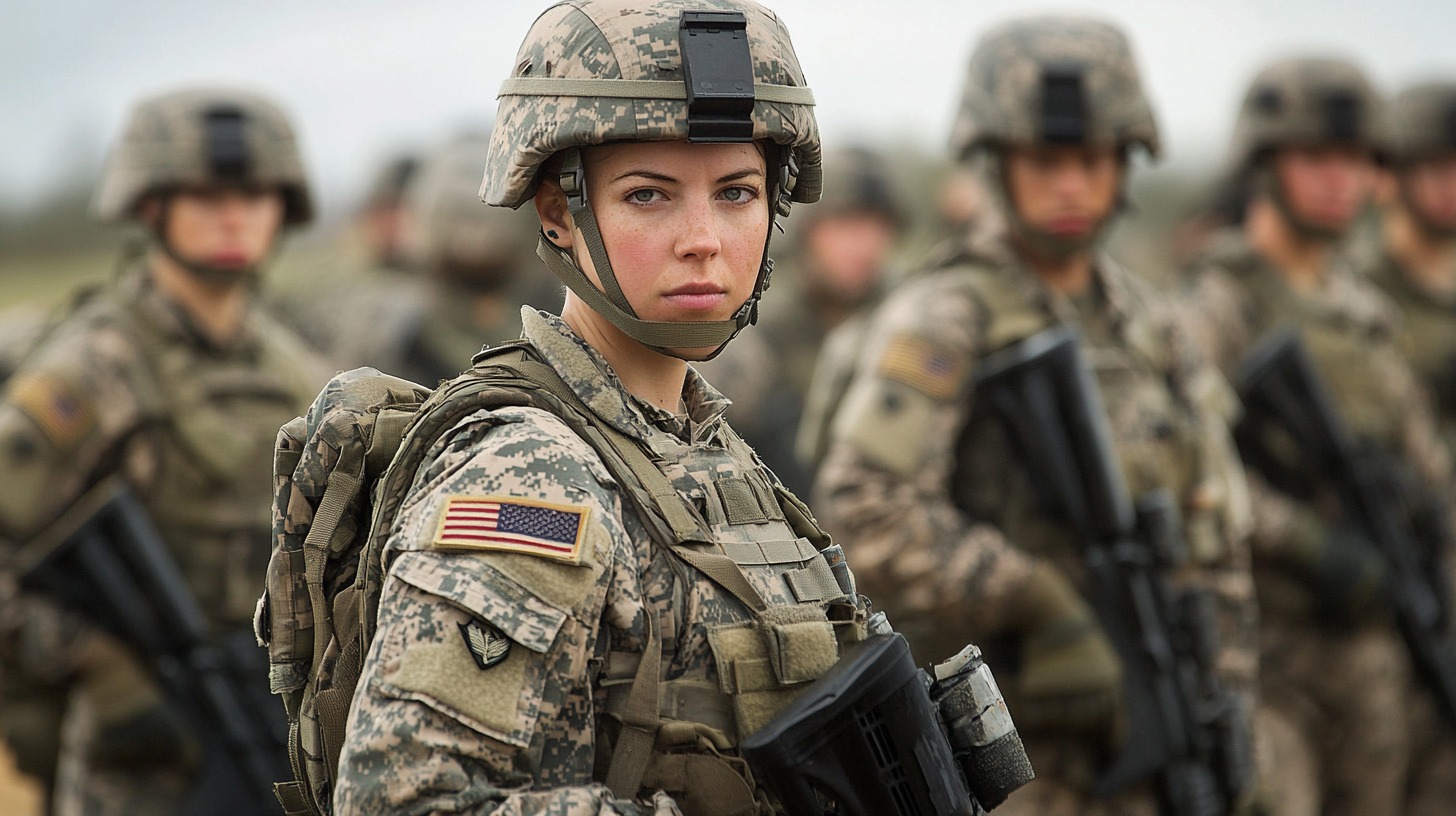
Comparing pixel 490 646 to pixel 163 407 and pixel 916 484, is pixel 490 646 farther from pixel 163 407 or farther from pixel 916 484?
pixel 163 407

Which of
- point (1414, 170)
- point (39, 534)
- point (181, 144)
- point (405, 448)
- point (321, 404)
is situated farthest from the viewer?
point (1414, 170)

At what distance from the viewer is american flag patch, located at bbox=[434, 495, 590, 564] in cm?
234

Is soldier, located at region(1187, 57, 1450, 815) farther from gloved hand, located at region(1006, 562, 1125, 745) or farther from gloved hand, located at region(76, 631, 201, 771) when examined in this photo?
gloved hand, located at region(76, 631, 201, 771)

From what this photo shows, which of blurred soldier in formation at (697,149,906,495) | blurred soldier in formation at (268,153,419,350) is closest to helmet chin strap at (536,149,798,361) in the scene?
blurred soldier in formation at (697,149,906,495)

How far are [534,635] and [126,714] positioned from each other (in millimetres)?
3712

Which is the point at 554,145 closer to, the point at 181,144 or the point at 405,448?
the point at 405,448

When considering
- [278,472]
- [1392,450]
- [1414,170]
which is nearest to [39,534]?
[278,472]

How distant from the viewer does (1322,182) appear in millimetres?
7684

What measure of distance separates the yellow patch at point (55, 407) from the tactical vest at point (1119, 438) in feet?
9.17

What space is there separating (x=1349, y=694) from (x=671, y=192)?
5339mm

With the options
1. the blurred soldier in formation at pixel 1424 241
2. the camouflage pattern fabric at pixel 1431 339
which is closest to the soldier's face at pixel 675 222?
the blurred soldier in formation at pixel 1424 241

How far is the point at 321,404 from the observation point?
2.74 m

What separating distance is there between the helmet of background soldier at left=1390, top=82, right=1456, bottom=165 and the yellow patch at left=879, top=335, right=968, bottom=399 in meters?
4.84

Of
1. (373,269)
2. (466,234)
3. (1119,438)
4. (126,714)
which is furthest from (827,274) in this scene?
(126,714)
